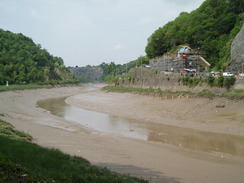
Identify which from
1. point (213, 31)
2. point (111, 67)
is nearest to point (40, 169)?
point (213, 31)

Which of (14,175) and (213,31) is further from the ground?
(213,31)

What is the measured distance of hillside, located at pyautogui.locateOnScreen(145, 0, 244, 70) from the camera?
50.3m

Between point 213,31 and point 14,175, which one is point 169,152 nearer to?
point 14,175

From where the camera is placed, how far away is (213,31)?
55344mm

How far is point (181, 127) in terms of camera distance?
20734mm

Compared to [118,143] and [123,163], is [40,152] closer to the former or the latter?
[123,163]

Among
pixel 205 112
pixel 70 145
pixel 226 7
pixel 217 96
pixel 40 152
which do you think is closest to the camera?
pixel 40 152

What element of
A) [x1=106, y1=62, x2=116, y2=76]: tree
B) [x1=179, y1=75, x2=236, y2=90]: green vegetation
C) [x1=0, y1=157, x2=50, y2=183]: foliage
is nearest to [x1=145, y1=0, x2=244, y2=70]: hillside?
[x1=179, y1=75, x2=236, y2=90]: green vegetation

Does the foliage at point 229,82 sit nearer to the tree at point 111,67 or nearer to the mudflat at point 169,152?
the mudflat at point 169,152

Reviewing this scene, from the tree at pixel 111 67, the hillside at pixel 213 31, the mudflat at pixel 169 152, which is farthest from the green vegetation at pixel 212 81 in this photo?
the tree at pixel 111 67

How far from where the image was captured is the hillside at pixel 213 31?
165ft

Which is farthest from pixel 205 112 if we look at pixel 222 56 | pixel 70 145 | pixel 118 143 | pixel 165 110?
pixel 222 56

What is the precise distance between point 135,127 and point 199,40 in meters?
43.2

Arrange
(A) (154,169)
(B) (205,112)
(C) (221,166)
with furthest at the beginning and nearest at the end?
1. (B) (205,112)
2. (C) (221,166)
3. (A) (154,169)
